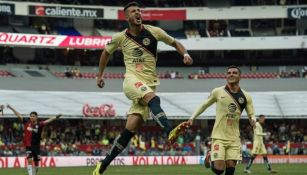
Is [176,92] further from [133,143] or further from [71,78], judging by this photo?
[133,143]

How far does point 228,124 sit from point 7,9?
5093 centimetres

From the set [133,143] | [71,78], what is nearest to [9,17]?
[71,78]

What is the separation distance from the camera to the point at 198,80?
206 ft

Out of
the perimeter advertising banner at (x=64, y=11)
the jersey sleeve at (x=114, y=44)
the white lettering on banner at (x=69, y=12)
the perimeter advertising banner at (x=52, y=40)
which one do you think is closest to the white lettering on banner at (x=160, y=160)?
the perimeter advertising banner at (x=52, y=40)

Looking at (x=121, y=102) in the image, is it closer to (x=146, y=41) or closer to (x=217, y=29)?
(x=217, y=29)

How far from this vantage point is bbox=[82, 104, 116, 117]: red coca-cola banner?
5300 cm

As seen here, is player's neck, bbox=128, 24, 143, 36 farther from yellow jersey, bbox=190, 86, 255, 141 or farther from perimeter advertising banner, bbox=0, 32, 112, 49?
perimeter advertising banner, bbox=0, 32, 112, 49

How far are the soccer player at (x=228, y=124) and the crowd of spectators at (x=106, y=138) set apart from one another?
29.2 metres

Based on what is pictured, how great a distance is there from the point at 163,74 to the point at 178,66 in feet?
9.81

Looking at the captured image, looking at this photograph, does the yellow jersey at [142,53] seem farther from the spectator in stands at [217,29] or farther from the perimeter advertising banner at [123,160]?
the spectator in stands at [217,29]

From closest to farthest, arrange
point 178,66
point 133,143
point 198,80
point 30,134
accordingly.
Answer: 1. point 30,134
2. point 133,143
3. point 198,80
4. point 178,66

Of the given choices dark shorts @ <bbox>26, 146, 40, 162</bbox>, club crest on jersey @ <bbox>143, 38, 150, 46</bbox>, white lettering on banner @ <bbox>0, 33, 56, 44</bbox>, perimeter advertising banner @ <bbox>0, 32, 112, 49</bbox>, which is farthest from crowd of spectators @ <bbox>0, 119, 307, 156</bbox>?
club crest on jersey @ <bbox>143, 38, 150, 46</bbox>

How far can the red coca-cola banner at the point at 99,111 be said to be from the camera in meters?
53.0

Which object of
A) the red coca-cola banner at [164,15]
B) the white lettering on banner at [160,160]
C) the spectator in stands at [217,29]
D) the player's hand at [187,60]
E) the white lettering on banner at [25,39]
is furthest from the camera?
the red coca-cola banner at [164,15]
